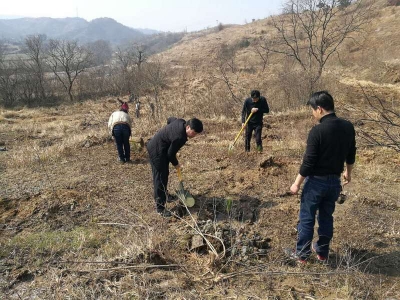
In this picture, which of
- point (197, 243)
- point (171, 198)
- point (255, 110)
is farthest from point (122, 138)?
point (197, 243)

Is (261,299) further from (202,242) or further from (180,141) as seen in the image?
(180,141)

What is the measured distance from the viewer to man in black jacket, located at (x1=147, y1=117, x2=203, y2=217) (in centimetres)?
362

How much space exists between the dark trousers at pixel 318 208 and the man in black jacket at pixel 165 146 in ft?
4.66

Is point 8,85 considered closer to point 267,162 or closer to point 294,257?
point 267,162

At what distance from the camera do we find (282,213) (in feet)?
13.0

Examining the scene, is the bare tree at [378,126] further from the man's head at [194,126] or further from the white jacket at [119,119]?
the white jacket at [119,119]

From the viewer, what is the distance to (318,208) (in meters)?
2.83

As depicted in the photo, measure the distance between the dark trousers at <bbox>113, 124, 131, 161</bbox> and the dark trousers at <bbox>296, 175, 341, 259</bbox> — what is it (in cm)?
401

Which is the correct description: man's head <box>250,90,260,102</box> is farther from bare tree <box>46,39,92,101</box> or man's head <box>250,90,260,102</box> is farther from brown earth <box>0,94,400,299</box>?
bare tree <box>46,39,92,101</box>

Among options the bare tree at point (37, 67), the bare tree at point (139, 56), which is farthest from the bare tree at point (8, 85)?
the bare tree at point (139, 56)

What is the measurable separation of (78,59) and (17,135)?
2507cm

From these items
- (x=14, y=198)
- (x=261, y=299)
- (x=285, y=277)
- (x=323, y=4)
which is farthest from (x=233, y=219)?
(x=323, y=4)

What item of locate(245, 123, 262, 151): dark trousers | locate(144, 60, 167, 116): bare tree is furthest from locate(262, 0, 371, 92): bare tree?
locate(245, 123, 262, 151): dark trousers

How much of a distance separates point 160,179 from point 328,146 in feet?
7.21
